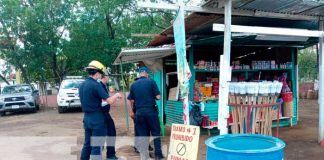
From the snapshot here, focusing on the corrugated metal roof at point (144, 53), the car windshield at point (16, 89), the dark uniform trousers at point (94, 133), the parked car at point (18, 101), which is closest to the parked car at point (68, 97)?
the parked car at point (18, 101)

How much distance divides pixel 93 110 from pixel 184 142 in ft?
5.35

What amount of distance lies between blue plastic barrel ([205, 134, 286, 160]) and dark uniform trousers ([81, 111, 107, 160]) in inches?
91.0

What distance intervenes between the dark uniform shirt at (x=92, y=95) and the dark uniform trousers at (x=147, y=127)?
943mm

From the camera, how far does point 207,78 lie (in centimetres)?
887

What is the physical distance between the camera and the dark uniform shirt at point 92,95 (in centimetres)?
520

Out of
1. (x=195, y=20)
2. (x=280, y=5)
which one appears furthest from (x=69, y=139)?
(x=280, y=5)

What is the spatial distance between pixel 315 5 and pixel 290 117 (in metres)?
4.05

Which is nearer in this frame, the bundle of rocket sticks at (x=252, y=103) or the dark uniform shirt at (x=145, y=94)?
the bundle of rocket sticks at (x=252, y=103)

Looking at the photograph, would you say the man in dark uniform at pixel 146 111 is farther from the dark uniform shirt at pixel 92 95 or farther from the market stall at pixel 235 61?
the market stall at pixel 235 61

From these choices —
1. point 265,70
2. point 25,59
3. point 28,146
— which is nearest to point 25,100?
point 25,59

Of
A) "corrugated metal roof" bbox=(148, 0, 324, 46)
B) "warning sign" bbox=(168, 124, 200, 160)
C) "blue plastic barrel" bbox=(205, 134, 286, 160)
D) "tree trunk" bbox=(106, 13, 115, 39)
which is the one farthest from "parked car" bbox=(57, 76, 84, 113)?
"blue plastic barrel" bbox=(205, 134, 286, 160)

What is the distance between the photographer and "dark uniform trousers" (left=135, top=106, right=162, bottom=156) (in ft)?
19.7

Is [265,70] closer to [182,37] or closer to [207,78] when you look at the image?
[207,78]

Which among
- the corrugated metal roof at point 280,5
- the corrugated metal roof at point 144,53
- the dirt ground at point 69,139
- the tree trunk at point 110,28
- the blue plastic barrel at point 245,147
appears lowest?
the dirt ground at point 69,139
